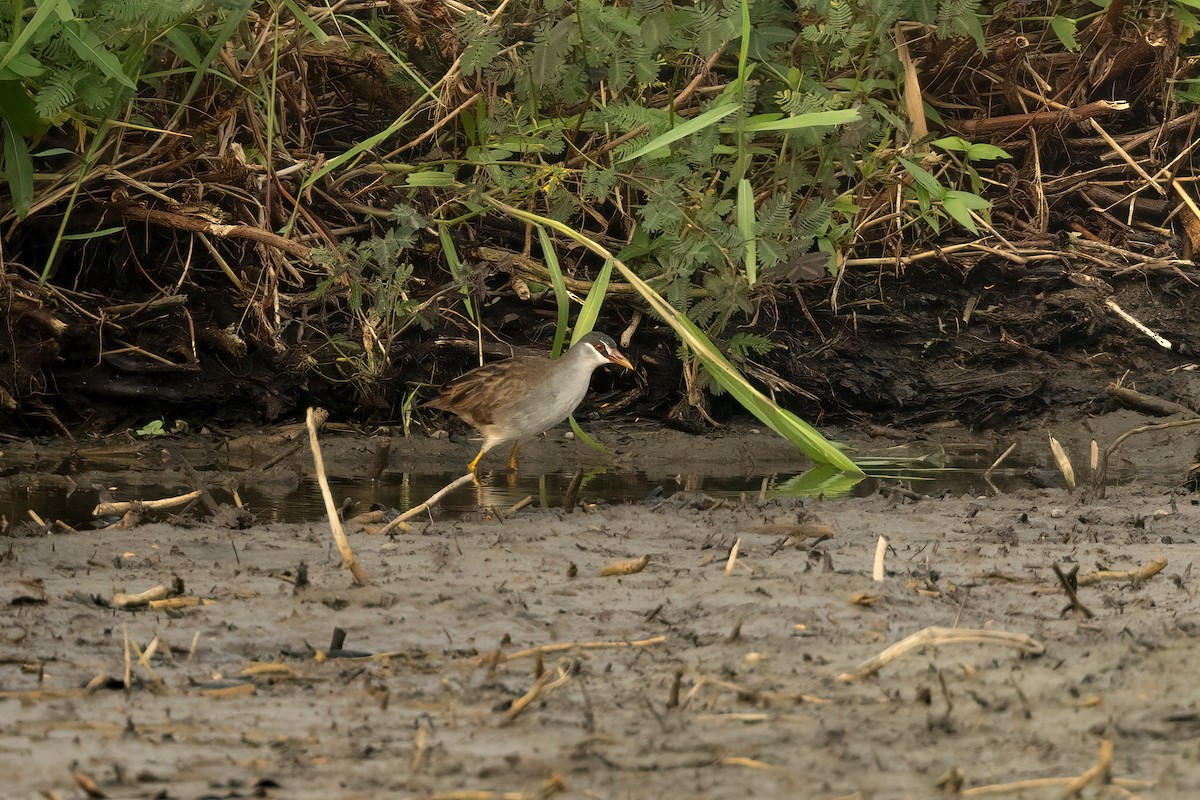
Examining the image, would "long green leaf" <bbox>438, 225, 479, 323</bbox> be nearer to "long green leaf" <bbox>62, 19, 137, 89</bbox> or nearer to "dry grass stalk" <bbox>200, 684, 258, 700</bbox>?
"long green leaf" <bbox>62, 19, 137, 89</bbox>

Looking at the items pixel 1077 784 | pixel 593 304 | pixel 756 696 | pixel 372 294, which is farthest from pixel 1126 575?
pixel 372 294

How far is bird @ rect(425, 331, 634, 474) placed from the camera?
691 cm

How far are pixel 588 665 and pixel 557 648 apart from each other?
11 centimetres

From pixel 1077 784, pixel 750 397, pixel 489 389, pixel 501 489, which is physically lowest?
pixel 501 489

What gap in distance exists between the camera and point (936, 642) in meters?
3.01

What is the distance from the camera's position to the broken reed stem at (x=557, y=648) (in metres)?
3.07

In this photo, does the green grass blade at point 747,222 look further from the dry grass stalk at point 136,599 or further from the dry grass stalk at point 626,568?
the dry grass stalk at point 136,599

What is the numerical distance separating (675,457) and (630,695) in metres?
4.50

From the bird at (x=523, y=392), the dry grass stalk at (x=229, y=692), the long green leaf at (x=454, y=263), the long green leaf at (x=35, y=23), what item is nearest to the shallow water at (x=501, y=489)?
the bird at (x=523, y=392)

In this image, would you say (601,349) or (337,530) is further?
(601,349)

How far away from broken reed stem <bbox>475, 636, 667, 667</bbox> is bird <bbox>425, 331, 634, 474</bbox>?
3631 millimetres

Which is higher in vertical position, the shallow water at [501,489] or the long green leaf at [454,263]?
the long green leaf at [454,263]

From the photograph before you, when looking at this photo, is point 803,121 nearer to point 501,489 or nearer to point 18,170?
point 501,489

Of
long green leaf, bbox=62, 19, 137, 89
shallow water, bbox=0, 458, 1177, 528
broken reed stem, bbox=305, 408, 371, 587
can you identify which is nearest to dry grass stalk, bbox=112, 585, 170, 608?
broken reed stem, bbox=305, 408, 371, 587
